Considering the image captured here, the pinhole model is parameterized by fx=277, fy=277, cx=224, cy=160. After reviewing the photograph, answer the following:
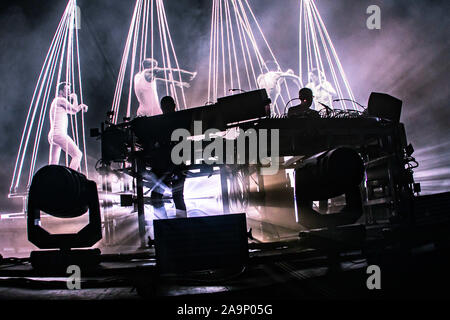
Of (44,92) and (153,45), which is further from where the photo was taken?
(153,45)

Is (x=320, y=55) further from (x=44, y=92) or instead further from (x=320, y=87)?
(x=44, y=92)

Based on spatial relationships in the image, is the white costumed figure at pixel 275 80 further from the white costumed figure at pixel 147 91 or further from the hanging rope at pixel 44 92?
the hanging rope at pixel 44 92

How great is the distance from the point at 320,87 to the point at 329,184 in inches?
332

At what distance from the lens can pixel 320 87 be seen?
9516 millimetres

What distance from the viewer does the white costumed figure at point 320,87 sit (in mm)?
9273

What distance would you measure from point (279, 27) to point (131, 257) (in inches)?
405

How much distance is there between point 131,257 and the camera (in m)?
2.77

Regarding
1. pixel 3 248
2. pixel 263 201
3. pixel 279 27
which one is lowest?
pixel 3 248

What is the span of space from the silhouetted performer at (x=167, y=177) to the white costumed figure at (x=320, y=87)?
260 inches

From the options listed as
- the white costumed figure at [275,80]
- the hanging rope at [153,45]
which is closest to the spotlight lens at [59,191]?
the white costumed figure at [275,80]

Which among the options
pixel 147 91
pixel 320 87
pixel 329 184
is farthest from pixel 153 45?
pixel 329 184
